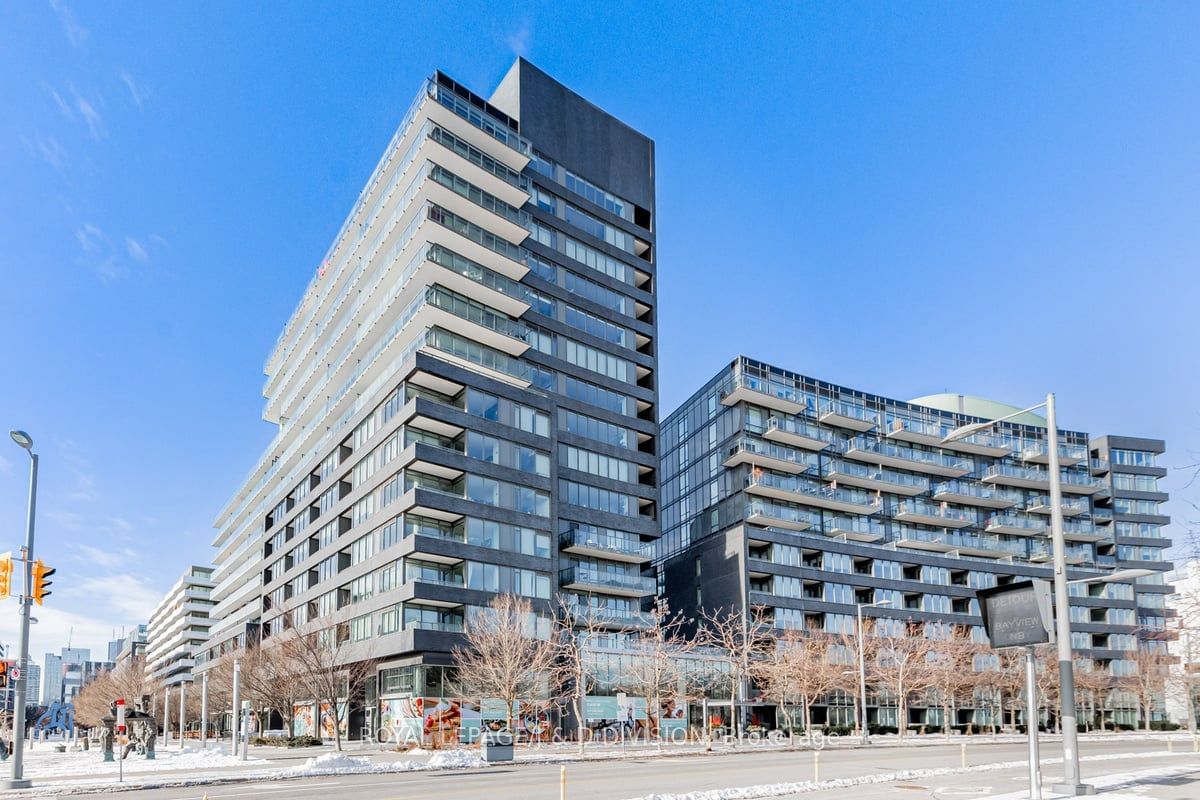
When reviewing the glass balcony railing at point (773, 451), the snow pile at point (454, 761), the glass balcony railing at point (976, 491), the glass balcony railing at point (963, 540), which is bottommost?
the snow pile at point (454, 761)

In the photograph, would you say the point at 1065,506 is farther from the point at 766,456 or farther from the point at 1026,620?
the point at 1026,620

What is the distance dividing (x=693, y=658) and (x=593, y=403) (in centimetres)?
2158

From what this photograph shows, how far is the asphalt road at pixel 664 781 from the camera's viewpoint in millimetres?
22469

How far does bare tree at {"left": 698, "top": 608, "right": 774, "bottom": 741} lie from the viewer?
72.8m

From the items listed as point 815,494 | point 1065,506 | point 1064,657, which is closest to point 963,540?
point 1065,506

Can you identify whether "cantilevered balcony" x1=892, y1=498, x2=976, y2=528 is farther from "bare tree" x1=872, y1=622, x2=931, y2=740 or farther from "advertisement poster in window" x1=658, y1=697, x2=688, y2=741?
"advertisement poster in window" x1=658, y1=697, x2=688, y2=741

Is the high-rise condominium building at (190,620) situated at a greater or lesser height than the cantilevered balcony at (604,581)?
lesser

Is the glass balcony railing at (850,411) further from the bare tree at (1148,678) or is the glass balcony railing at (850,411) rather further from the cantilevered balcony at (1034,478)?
the bare tree at (1148,678)

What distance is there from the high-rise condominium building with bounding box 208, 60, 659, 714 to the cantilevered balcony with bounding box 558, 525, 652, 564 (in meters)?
0.17

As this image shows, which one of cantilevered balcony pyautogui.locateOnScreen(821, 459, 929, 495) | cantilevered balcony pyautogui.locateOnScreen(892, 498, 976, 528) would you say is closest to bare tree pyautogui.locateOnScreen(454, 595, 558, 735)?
cantilevered balcony pyautogui.locateOnScreen(821, 459, 929, 495)

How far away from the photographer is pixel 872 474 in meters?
101

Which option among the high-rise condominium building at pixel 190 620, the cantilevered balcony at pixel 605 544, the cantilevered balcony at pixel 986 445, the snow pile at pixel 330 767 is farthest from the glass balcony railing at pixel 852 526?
the high-rise condominium building at pixel 190 620

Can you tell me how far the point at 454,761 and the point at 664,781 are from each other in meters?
11.5

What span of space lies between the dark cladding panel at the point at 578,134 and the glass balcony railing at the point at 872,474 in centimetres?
3265
